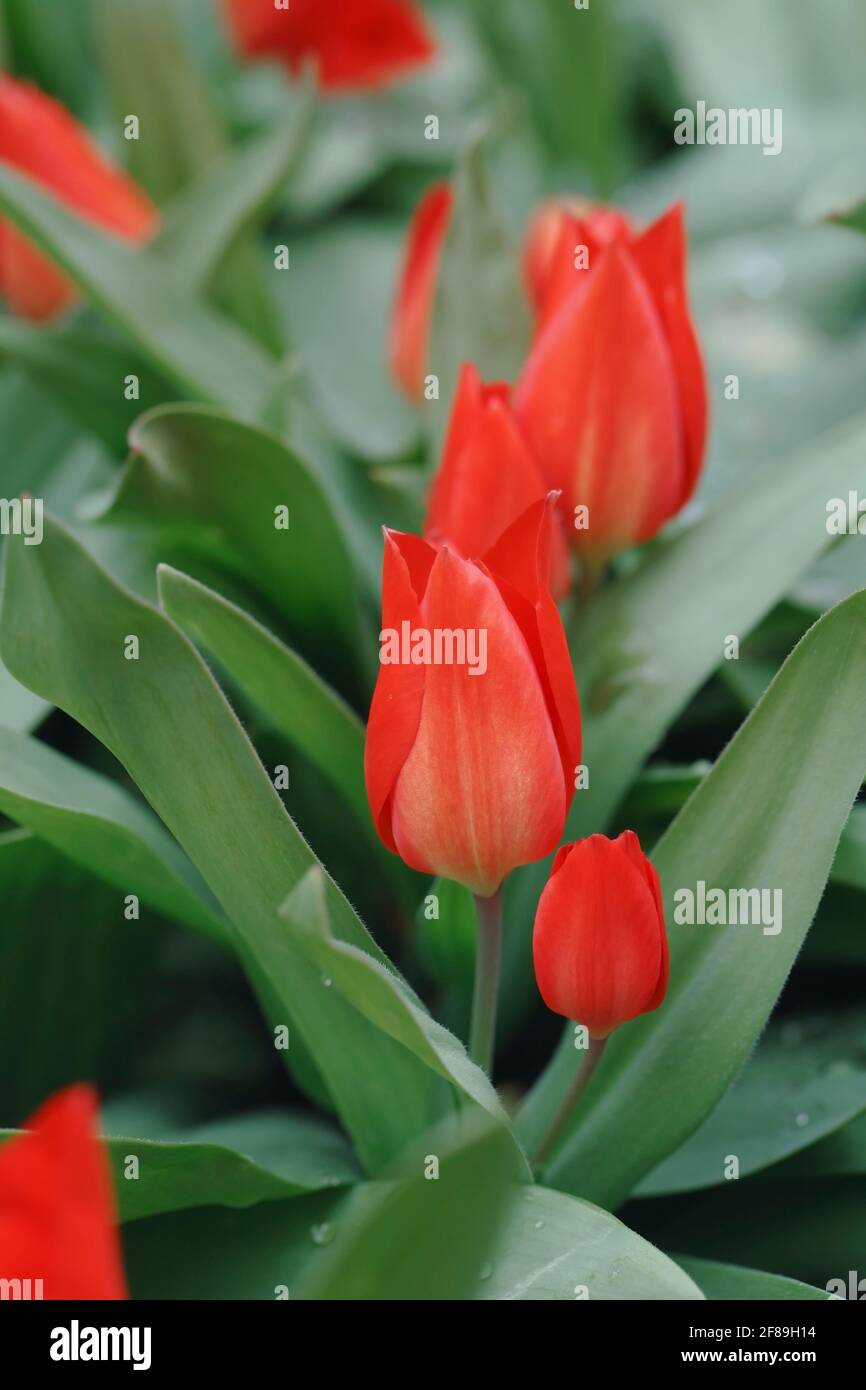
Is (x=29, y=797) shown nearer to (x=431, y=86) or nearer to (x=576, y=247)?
(x=576, y=247)

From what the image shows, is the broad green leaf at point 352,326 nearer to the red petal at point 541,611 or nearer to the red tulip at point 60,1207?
the red petal at point 541,611

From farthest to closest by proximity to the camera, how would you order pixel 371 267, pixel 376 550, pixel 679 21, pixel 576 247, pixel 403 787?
pixel 679 21
pixel 371 267
pixel 376 550
pixel 576 247
pixel 403 787

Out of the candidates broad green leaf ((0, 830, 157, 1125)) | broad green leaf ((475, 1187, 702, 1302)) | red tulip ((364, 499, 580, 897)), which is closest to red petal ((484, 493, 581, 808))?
red tulip ((364, 499, 580, 897))

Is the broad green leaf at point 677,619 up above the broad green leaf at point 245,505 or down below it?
below

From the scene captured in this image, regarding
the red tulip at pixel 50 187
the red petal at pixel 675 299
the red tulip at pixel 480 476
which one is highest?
the red tulip at pixel 50 187

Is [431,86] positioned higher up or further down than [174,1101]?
higher up

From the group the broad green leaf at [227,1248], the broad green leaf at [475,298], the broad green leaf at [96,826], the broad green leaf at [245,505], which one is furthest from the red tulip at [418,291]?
the broad green leaf at [227,1248]

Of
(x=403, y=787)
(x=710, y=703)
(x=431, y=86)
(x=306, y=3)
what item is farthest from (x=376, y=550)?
(x=431, y=86)

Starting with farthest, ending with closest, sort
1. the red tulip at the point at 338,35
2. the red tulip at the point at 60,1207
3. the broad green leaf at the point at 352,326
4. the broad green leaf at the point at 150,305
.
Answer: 1. the red tulip at the point at 338,35
2. the broad green leaf at the point at 352,326
3. the broad green leaf at the point at 150,305
4. the red tulip at the point at 60,1207
